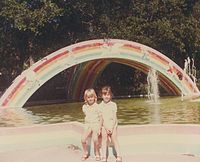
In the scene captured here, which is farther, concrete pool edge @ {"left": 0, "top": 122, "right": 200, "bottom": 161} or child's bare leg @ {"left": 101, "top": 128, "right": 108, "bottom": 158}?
concrete pool edge @ {"left": 0, "top": 122, "right": 200, "bottom": 161}

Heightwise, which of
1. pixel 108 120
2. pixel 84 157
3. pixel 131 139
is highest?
pixel 108 120

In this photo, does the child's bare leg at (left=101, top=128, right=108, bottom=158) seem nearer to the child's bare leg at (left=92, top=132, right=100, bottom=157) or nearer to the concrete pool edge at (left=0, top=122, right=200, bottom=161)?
the child's bare leg at (left=92, top=132, right=100, bottom=157)

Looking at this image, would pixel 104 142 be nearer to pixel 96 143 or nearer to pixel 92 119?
pixel 96 143

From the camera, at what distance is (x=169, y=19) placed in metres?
27.0

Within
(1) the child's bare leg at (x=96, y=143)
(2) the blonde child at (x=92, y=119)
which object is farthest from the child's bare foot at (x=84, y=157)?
(1) the child's bare leg at (x=96, y=143)

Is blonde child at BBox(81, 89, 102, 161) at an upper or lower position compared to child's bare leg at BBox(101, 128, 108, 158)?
upper

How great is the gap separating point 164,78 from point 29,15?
7730 mm

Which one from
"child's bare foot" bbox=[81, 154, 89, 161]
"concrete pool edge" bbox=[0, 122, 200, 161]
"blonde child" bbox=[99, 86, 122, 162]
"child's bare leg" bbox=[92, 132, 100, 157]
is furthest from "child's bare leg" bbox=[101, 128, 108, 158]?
"concrete pool edge" bbox=[0, 122, 200, 161]

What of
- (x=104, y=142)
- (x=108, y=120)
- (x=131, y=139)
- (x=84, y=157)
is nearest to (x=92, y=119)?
(x=108, y=120)

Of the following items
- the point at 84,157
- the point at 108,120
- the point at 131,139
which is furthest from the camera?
the point at 131,139

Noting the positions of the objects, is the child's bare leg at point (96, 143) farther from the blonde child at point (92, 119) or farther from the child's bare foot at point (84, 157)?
the child's bare foot at point (84, 157)

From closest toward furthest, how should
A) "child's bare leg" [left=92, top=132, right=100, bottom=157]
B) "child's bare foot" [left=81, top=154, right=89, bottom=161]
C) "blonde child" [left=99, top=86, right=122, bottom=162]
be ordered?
"blonde child" [left=99, top=86, right=122, bottom=162], "child's bare leg" [left=92, top=132, right=100, bottom=157], "child's bare foot" [left=81, top=154, right=89, bottom=161]

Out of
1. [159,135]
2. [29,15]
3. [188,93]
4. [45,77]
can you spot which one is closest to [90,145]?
[159,135]

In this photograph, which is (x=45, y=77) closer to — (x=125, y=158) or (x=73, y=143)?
(x=73, y=143)
